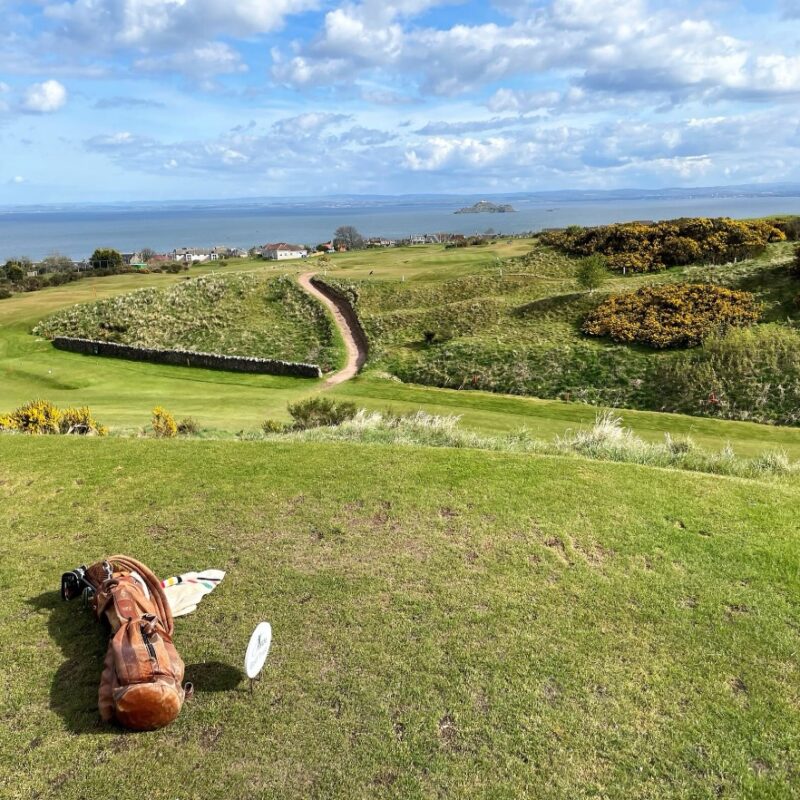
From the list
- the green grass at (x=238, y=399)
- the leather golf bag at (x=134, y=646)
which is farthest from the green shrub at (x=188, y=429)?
the leather golf bag at (x=134, y=646)

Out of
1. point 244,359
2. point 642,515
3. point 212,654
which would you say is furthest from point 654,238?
point 212,654

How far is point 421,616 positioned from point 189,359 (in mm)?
31138

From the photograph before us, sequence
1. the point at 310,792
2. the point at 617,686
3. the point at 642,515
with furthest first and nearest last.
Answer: the point at 642,515
the point at 617,686
the point at 310,792

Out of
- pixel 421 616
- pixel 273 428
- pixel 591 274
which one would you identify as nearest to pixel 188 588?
pixel 421 616

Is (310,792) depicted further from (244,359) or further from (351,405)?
(244,359)

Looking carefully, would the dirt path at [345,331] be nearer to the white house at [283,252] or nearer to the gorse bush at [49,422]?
the gorse bush at [49,422]

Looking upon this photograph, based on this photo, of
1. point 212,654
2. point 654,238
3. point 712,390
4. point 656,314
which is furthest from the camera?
point 654,238

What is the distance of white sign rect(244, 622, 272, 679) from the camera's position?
20.8 ft

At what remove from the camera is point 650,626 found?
814cm

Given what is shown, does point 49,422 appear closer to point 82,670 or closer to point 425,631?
point 82,670

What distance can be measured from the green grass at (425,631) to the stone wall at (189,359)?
2046 centimetres

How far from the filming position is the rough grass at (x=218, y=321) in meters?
38.5

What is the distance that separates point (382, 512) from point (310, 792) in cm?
541

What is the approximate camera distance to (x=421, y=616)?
326 inches
